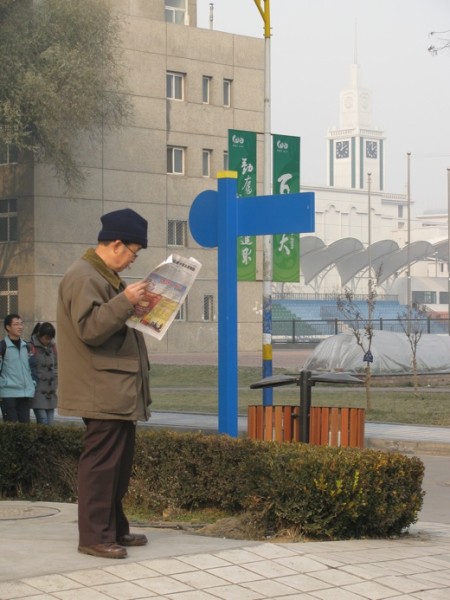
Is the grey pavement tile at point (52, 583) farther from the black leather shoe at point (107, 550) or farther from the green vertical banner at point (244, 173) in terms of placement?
the green vertical banner at point (244, 173)

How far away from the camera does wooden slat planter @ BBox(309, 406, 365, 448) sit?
9938 millimetres

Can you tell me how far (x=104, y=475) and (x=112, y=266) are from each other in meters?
1.06

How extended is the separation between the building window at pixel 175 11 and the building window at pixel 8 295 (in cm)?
1390

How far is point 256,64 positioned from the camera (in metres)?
57.7

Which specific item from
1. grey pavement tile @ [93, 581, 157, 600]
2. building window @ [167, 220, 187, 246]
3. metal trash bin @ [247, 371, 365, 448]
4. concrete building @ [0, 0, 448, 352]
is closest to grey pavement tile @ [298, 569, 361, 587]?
grey pavement tile @ [93, 581, 157, 600]

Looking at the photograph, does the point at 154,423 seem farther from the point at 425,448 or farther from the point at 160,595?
the point at 160,595

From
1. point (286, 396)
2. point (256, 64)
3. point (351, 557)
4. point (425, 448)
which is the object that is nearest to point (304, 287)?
point (256, 64)

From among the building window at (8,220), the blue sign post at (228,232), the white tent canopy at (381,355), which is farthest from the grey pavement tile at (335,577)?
the building window at (8,220)

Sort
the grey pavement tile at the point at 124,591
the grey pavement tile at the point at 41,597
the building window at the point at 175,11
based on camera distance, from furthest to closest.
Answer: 1. the building window at the point at 175,11
2. the grey pavement tile at the point at 124,591
3. the grey pavement tile at the point at 41,597

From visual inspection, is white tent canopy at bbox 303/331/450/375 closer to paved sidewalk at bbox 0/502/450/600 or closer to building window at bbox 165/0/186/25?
building window at bbox 165/0/186/25

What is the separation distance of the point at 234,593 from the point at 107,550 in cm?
82

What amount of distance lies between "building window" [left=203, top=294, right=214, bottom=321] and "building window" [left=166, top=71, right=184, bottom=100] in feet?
28.4

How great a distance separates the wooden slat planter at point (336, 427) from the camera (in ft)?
32.6

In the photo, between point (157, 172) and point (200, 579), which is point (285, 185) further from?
point (157, 172)
